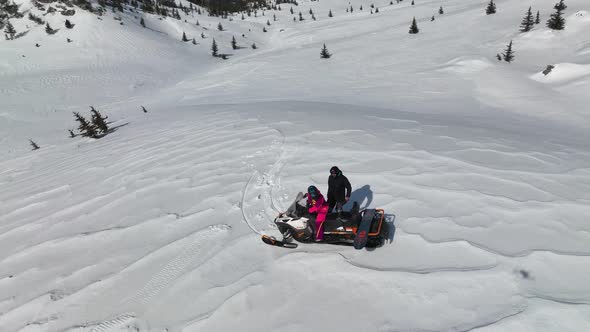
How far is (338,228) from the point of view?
5.23 meters

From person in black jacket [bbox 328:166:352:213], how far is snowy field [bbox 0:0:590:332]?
0.76 m

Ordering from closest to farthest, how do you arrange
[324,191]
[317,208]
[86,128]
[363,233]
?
[363,233], [317,208], [324,191], [86,128]

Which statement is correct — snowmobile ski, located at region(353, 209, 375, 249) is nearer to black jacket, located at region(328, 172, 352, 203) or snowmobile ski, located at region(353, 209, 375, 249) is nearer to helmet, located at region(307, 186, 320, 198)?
black jacket, located at region(328, 172, 352, 203)

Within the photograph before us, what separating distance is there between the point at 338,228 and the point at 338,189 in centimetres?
80

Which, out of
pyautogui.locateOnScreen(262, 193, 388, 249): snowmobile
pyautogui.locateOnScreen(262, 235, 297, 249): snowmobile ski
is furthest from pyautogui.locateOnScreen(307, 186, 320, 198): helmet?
pyautogui.locateOnScreen(262, 235, 297, 249): snowmobile ski

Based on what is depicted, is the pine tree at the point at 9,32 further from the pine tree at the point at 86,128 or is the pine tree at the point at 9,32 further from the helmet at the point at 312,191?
the helmet at the point at 312,191

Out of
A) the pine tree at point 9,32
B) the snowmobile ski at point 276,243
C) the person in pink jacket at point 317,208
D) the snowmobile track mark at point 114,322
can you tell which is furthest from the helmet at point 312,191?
the pine tree at point 9,32

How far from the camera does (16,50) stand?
3162 centimetres

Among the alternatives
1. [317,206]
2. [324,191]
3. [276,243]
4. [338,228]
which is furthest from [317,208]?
[324,191]

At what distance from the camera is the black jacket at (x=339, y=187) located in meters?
5.69

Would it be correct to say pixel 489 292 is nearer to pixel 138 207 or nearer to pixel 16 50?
pixel 138 207

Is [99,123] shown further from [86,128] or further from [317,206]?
[317,206]

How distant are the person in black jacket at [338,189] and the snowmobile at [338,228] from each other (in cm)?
30

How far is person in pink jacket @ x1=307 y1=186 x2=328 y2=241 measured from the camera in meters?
5.24
